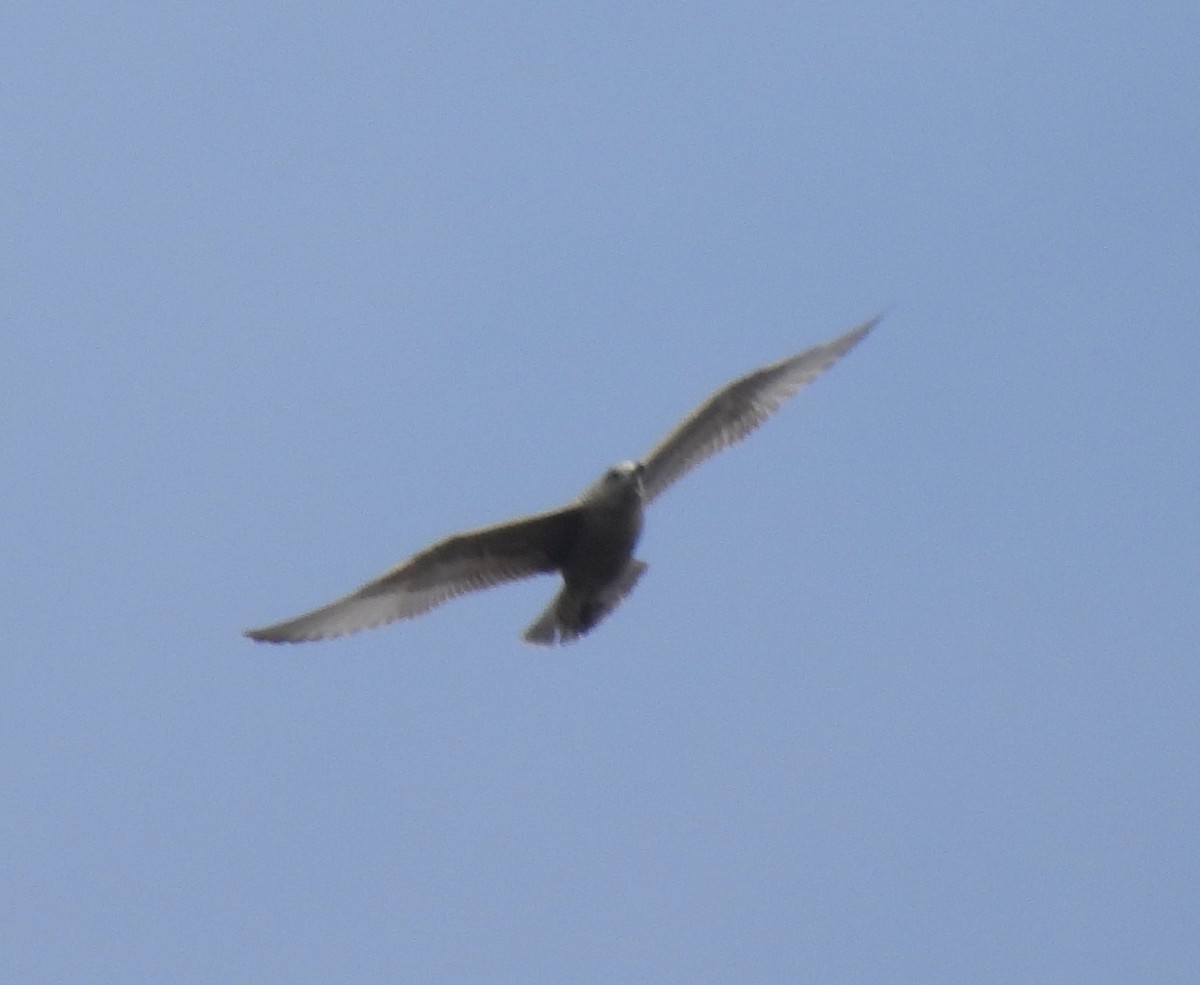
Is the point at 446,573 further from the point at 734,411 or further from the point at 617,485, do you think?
the point at 734,411

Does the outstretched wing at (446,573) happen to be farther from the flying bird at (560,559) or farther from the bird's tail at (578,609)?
the bird's tail at (578,609)

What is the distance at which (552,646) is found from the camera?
15141mm

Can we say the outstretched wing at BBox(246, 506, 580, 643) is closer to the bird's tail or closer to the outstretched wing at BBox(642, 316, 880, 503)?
the bird's tail

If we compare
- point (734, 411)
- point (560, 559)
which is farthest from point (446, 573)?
point (734, 411)

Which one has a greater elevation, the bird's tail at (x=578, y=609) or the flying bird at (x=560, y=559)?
the flying bird at (x=560, y=559)

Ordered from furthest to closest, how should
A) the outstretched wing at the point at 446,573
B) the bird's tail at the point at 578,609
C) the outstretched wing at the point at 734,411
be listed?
the outstretched wing at the point at 734,411, the bird's tail at the point at 578,609, the outstretched wing at the point at 446,573

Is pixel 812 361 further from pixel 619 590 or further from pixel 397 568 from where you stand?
pixel 397 568

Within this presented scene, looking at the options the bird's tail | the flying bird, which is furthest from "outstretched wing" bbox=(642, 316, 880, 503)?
the bird's tail

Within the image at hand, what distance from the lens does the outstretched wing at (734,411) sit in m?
15.5

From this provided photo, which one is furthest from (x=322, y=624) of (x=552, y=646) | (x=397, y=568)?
(x=552, y=646)

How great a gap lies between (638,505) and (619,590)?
24.5 inches

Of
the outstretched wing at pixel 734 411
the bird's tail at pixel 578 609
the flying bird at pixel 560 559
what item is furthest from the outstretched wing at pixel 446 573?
the outstretched wing at pixel 734 411

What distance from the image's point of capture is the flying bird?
48.4ft

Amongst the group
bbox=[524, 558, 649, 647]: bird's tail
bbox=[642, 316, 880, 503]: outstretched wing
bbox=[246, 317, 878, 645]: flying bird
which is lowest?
bbox=[524, 558, 649, 647]: bird's tail
